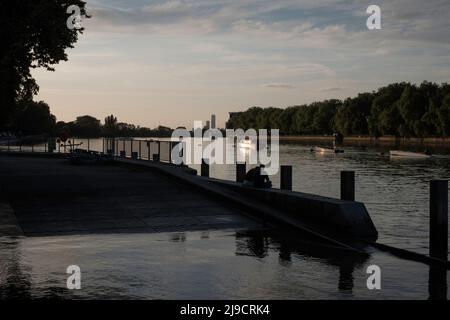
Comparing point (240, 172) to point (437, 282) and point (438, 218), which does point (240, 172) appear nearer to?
point (438, 218)

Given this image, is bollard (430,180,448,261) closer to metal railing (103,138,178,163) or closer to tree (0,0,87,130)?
tree (0,0,87,130)

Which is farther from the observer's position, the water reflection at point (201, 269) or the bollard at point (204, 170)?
the bollard at point (204, 170)

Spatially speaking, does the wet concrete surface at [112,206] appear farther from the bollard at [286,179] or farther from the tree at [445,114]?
the tree at [445,114]

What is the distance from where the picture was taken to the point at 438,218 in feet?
44.4

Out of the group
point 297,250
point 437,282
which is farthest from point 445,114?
point 437,282

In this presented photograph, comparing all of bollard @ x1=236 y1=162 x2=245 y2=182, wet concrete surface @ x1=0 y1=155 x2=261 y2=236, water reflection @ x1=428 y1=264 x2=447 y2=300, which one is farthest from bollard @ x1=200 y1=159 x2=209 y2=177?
water reflection @ x1=428 y1=264 x2=447 y2=300

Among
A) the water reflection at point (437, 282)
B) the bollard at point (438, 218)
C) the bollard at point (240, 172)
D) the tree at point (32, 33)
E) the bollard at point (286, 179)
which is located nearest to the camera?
the water reflection at point (437, 282)

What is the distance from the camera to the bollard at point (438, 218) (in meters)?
13.2

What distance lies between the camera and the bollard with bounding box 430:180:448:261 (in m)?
13.2

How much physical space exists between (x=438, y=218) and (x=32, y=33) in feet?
55.8

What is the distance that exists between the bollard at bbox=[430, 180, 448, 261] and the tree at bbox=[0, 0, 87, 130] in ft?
53.2

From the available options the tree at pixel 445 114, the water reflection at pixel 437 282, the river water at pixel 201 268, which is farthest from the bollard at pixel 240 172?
the tree at pixel 445 114

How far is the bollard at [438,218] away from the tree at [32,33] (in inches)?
638
